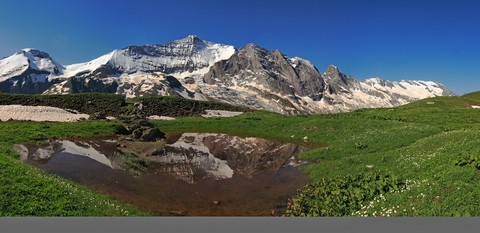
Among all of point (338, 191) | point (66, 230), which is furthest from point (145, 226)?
point (338, 191)

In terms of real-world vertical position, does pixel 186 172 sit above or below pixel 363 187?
above

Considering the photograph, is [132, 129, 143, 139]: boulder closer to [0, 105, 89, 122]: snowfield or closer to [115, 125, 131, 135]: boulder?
[115, 125, 131, 135]: boulder

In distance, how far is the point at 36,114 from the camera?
226 ft

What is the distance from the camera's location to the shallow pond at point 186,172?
20719 mm

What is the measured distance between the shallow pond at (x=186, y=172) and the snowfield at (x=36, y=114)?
93.8 ft

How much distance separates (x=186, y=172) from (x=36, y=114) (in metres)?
53.6

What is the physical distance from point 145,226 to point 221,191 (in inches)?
320

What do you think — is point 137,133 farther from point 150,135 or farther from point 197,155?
point 197,155

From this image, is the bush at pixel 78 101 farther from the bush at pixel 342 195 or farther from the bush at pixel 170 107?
the bush at pixel 342 195

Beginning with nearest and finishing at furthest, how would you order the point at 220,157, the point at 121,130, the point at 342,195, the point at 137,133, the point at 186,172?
the point at 342,195, the point at 186,172, the point at 220,157, the point at 137,133, the point at 121,130

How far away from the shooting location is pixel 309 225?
15.9m

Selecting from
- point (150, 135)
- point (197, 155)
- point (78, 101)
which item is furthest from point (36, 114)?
point (197, 155)

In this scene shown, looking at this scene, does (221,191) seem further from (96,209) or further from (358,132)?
(358,132)

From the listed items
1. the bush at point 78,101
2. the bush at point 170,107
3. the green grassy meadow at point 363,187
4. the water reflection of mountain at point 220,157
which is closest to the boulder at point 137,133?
the water reflection of mountain at point 220,157
